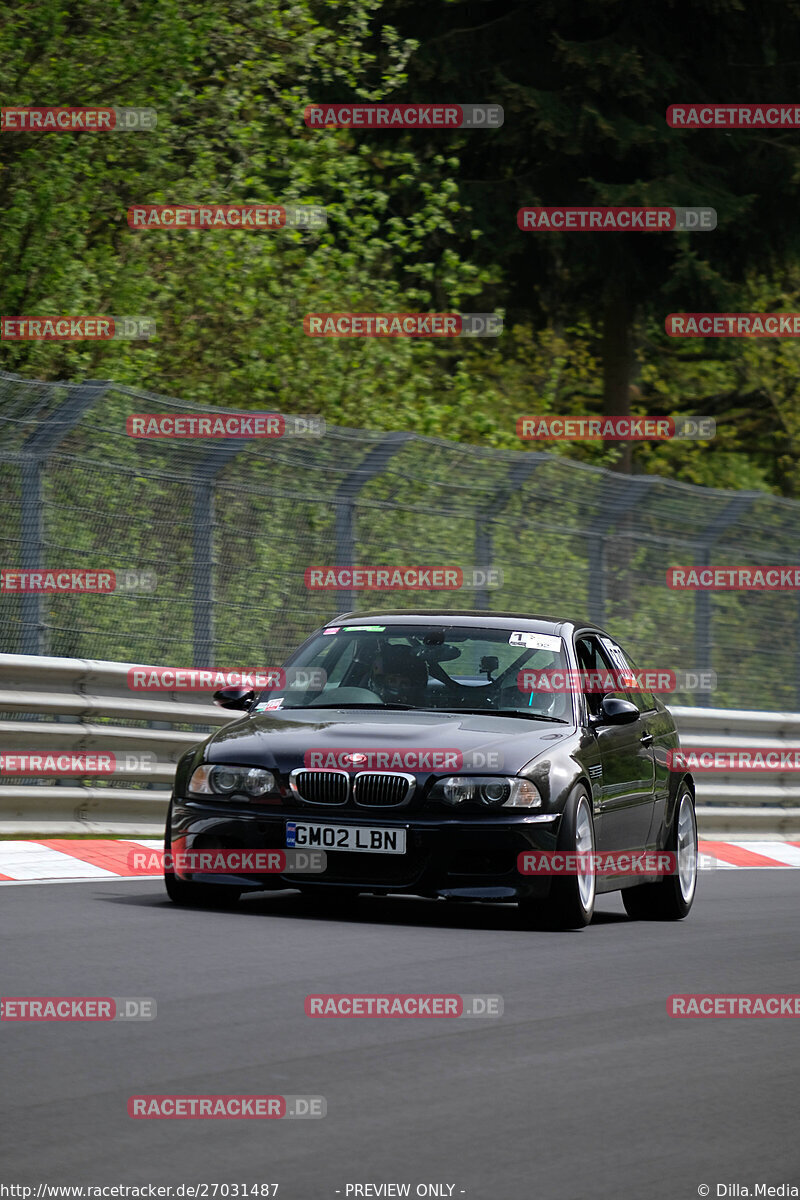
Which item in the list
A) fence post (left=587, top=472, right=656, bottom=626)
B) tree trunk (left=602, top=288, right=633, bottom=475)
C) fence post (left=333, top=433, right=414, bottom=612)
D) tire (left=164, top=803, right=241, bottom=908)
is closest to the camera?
tire (left=164, top=803, right=241, bottom=908)

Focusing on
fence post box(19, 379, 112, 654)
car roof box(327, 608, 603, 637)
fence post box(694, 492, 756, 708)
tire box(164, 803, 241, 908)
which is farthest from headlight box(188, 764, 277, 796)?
fence post box(694, 492, 756, 708)

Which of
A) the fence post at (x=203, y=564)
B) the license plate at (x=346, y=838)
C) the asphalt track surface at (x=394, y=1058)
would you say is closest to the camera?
the asphalt track surface at (x=394, y=1058)

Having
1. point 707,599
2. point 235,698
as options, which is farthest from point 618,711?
point 707,599

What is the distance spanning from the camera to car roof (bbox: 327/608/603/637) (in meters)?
10.4

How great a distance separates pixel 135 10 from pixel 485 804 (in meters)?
11.8

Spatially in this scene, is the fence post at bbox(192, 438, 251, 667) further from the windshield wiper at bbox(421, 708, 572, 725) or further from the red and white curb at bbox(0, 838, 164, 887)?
the windshield wiper at bbox(421, 708, 572, 725)

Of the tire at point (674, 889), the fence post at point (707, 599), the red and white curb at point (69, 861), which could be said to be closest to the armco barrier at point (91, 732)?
the red and white curb at point (69, 861)

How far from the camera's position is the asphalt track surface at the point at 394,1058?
5.01 meters

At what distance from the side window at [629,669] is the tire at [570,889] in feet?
5.40

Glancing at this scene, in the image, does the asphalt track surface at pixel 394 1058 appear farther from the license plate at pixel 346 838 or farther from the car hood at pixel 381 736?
the car hood at pixel 381 736

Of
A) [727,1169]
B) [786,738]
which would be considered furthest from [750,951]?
[786,738]

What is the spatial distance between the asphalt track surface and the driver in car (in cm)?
100

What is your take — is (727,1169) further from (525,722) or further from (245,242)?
(245,242)

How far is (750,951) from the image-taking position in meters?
9.46
